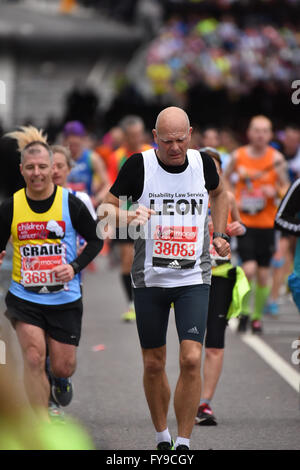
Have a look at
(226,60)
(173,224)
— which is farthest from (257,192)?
(226,60)

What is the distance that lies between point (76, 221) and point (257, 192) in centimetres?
451

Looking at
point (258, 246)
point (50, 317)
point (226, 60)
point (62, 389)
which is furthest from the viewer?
point (226, 60)

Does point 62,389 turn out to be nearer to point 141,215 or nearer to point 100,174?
point 141,215

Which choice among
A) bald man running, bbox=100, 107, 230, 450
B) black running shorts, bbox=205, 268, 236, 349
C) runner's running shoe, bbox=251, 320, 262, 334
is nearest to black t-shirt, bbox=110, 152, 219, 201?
bald man running, bbox=100, 107, 230, 450

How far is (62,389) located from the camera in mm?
6527

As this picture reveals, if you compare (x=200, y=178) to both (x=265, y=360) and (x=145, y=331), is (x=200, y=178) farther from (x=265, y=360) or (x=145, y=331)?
(x=265, y=360)

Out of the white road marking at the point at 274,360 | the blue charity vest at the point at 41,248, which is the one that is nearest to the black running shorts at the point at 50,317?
the blue charity vest at the point at 41,248

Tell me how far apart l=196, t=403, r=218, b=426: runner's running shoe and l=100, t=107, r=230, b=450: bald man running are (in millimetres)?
984

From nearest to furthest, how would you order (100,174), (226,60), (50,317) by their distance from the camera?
(50,317) < (100,174) < (226,60)

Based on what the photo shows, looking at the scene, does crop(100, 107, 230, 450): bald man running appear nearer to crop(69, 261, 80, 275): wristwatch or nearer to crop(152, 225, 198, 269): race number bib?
crop(152, 225, 198, 269): race number bib

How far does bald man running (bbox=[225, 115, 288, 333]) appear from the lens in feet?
34.3

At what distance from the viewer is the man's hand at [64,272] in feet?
20.0

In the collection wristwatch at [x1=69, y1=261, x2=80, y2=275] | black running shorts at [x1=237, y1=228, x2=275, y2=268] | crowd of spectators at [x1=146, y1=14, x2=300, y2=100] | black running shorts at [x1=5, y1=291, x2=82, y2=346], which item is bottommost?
black running shorts at [x1=237, y1=228, x2=275, y2=268]
